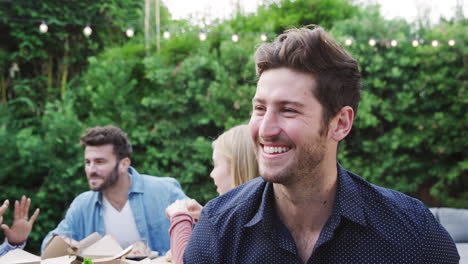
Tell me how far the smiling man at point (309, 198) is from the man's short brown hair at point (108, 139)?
238 centimetres

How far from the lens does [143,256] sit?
260 cm

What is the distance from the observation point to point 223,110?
5.95 meters

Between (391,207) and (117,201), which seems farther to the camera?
(117,201)

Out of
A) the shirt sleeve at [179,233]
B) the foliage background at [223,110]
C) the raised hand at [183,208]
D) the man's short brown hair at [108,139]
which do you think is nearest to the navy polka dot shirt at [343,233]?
the shirt sleeve at [179,233]

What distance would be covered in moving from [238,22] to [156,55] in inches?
54.6

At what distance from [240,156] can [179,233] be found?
0.57 meters

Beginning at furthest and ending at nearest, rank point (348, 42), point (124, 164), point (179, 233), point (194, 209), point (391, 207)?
point (348, 42) → point (124, 164) → point (194, 209) → point (179, 233) → point (391, 207)

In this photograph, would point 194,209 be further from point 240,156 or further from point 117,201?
point 117,201

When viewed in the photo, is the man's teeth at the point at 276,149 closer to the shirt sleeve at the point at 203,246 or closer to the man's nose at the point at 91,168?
the shirt sleeve at the point at 203,246

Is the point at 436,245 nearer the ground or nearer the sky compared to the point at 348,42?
nearer the ground

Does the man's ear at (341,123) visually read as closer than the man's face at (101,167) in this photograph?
Yes

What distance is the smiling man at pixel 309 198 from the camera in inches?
57.2

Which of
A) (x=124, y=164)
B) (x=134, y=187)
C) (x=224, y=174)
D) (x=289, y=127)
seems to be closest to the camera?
(x=289, y=127)

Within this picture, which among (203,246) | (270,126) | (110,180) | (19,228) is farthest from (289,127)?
(110,180)
